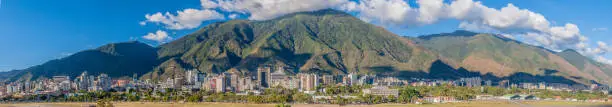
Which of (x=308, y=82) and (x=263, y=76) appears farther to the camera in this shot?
(x=263, y=76)

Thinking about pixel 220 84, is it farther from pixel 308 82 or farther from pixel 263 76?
pixel 263 76

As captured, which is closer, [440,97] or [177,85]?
[440,97]

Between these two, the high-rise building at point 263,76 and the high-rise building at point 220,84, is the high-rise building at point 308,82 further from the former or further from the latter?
the high-rise building at point 263,76

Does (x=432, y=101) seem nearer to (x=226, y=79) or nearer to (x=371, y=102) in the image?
(x=371, y=102)

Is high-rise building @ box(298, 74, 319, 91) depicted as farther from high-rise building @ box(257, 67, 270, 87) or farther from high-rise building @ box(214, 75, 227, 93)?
high-rise building @ box(257, 67, 270, 87)

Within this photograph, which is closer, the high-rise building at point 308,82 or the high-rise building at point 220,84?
the high-rise building at point 220,84

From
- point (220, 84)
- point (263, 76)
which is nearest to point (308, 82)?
point (220, 84)

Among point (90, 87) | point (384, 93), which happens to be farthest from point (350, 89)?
point (90, 87)

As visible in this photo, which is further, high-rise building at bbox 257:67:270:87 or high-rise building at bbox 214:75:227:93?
high-rise building at bbox 257:67:270:87

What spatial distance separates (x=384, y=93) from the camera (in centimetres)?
11531

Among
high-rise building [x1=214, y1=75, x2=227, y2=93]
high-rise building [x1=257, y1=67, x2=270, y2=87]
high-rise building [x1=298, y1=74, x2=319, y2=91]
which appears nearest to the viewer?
high-rise building [x1=214, y1=75, x2=227, y2=93]

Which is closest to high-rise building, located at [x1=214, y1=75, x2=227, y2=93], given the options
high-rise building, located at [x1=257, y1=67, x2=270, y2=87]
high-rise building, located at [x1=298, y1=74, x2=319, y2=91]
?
high-rise building, located at [x1=298, y1=74, x2=319, y2=91]

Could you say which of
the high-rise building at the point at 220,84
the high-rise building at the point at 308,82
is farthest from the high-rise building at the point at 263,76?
the high-rise building at the point at 220,84

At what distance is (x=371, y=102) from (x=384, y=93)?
22.0 m
